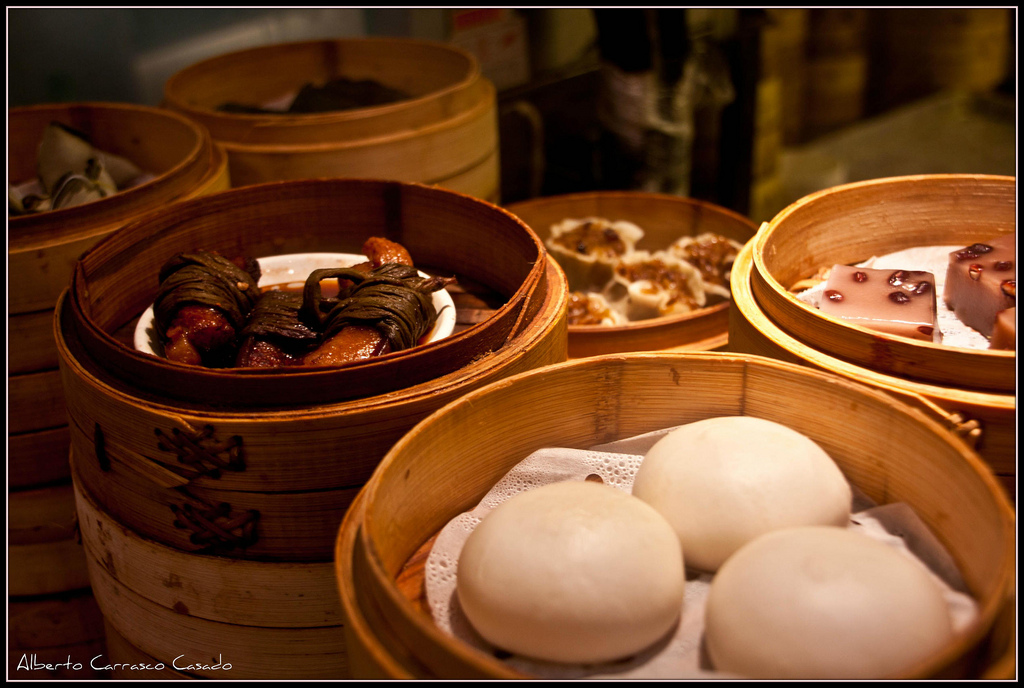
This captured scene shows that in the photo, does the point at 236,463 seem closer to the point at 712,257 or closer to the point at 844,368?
the point at 844,368

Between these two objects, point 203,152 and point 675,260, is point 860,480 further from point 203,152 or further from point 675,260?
point 203,152

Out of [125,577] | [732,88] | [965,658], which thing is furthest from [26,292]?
[732,88]

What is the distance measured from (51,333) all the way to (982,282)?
7.10 ft

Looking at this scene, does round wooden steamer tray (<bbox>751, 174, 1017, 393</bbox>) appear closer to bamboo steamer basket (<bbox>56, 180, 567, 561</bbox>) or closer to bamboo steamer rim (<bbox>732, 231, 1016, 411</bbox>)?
bamboo steamer rim (<bbox>732, 231, 1016, 411</bbox>)

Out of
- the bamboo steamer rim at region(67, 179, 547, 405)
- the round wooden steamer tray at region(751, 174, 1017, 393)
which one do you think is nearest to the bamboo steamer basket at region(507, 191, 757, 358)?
the round wooden steamer tray at region(751, 174, 1017, 393)

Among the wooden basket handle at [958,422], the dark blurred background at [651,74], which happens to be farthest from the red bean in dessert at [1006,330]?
the dark blurred background at [651,74]

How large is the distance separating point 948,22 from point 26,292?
19.9ft

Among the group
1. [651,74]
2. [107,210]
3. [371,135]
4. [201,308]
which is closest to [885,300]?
[201,308]

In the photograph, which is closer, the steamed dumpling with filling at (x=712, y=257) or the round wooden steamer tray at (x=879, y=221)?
the round wooden steamer tray at (x=879, y=221)

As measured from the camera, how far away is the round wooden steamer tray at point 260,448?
1.32 meters

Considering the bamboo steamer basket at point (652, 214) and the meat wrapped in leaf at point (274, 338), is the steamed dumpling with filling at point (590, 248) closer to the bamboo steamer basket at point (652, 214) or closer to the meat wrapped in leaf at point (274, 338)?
the bamboo steamer basket at point (652, 214)

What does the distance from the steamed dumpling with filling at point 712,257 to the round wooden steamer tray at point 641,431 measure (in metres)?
1.40

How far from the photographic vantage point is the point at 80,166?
251 cm

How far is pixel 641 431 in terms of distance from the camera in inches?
56.9
